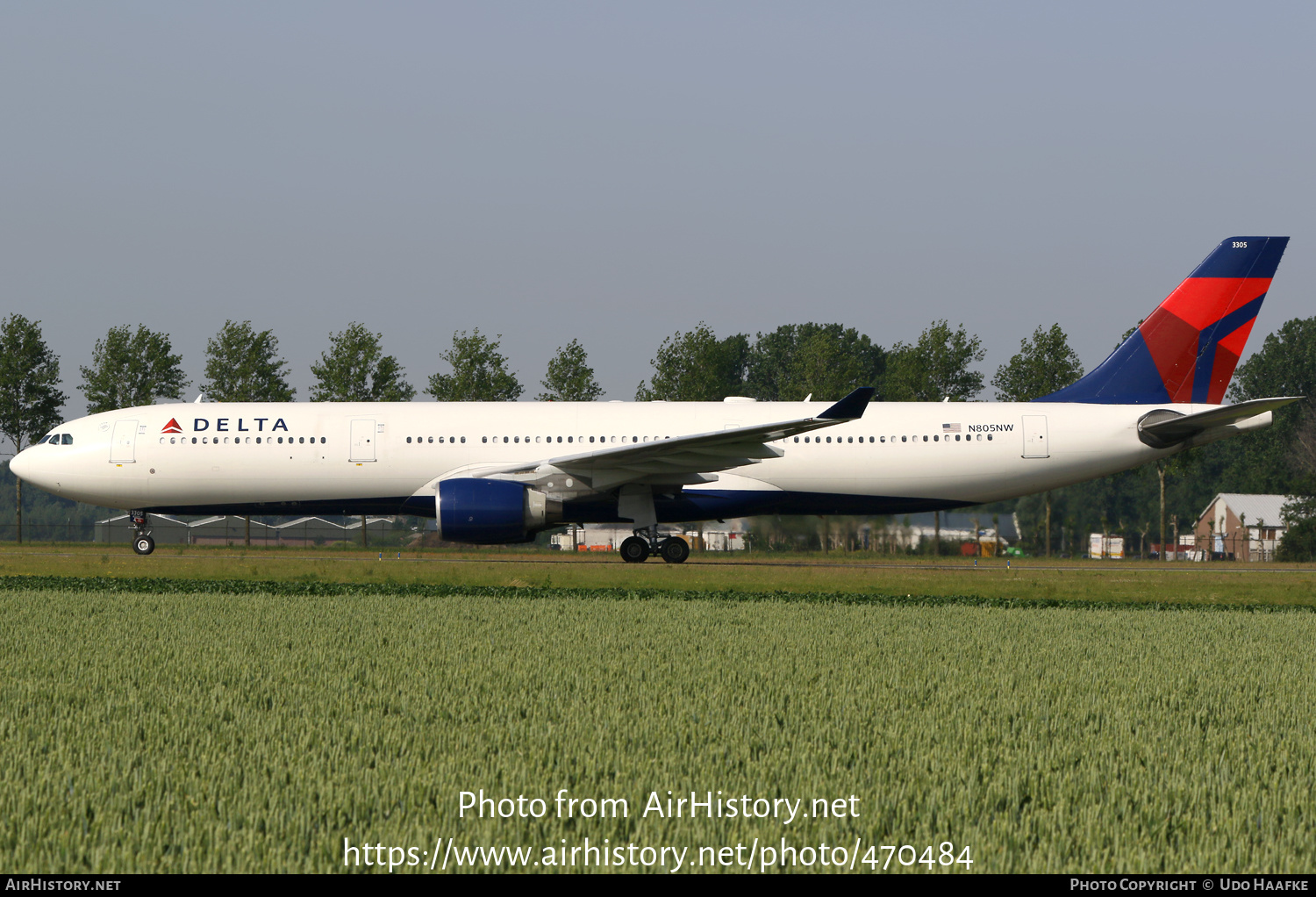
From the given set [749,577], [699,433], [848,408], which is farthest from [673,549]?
[848,408]

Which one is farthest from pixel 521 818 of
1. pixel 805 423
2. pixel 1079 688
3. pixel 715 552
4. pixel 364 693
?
pixel 715 552

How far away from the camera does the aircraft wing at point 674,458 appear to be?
1922 centimetres

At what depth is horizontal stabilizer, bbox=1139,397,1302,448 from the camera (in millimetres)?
20453

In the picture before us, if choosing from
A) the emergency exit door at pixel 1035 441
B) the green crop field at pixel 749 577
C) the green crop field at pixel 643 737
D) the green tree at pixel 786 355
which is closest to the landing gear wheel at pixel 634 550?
the green crop field at pixel 749 577

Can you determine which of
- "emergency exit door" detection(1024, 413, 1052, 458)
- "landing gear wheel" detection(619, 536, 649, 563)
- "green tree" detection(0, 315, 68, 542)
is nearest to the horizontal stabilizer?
"emergency exit door" detection(1024, 413, 1052, 458)

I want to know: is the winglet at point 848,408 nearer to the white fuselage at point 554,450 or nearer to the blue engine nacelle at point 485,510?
the white fuselage at point 554,450

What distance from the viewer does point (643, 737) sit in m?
5.79

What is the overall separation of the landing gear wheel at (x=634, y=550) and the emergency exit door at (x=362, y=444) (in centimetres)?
521

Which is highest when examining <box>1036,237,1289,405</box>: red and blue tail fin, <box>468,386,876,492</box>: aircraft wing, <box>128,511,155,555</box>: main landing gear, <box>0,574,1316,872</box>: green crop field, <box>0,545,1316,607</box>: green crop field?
<box>1036,237,1289,405</box>: red and blue tail fin

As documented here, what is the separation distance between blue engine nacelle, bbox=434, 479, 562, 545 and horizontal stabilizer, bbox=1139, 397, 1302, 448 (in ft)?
38.8

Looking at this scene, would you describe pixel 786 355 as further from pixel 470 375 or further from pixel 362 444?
pixel 362 444

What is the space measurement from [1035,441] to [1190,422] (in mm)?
2778

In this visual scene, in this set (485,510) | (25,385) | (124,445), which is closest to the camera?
(485,510)

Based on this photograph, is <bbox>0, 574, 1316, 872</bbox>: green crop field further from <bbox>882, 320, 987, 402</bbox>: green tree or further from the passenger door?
<bbox>882, 320, 987, 402</bbox>: green tree
